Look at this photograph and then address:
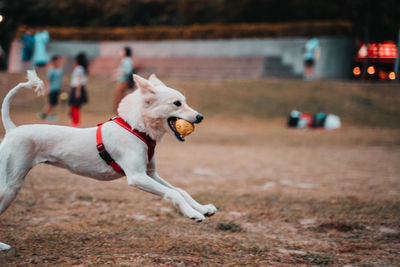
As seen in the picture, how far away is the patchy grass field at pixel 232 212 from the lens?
385 centimetres

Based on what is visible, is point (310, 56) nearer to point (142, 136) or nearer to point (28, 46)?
point (28, 46)

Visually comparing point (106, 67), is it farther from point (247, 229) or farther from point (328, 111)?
point (247, 229)

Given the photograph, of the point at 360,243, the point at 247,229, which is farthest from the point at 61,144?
the point at 360,243

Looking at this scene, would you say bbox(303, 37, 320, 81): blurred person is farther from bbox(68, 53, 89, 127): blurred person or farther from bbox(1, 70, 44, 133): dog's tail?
bbox(1, 70, 44, 133): dog's tail

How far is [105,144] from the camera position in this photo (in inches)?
153

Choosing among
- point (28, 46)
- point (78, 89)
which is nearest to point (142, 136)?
point (78, 89)

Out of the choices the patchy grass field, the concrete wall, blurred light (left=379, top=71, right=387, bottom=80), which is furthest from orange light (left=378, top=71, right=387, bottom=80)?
the concrete wall

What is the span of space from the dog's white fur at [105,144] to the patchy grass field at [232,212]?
1.77 ft

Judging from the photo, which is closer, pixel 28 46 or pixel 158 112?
pixel 158 112

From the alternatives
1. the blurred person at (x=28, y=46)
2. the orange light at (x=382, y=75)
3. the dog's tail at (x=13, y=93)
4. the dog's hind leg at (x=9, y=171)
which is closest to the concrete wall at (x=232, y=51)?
the blurred person at (x=28, y=46)

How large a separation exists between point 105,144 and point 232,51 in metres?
23.4

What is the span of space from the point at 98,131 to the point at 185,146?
7.58m

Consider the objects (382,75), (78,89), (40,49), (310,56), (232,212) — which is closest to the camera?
(232,212)

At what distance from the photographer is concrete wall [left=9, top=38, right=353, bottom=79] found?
24.5 m
